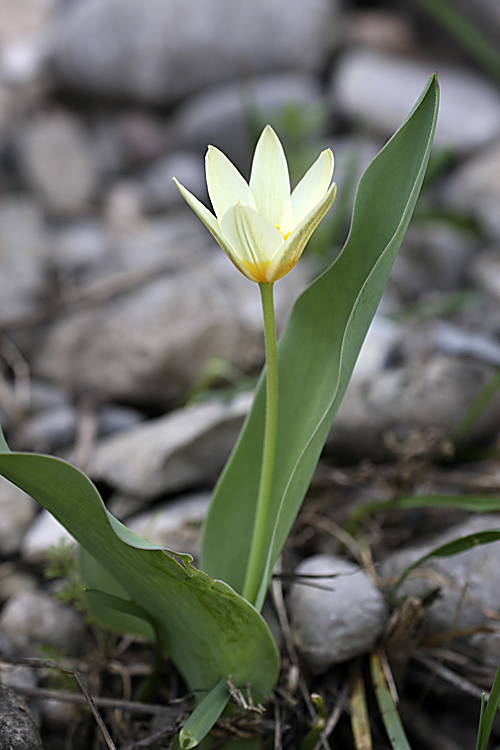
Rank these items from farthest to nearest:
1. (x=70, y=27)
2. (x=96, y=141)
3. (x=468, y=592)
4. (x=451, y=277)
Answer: (x=70, y=27)
(x=96, y=141)
(x=451, y=277)
(x=468, y=592)

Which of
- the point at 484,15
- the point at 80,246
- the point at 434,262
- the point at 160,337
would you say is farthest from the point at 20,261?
the point at 484,15

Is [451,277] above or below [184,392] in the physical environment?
above

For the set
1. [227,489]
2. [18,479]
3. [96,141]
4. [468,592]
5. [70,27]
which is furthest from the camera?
[70,27]

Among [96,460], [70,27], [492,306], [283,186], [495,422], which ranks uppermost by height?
[70,27]

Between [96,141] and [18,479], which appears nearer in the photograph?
[18,479]

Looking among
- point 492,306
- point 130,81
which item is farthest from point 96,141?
point 492,306

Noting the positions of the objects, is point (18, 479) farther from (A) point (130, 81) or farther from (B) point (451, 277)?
(A) point (130, 81)

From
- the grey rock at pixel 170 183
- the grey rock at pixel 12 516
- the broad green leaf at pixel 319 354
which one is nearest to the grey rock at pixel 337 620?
the broad green leaf at pixel 319 354
